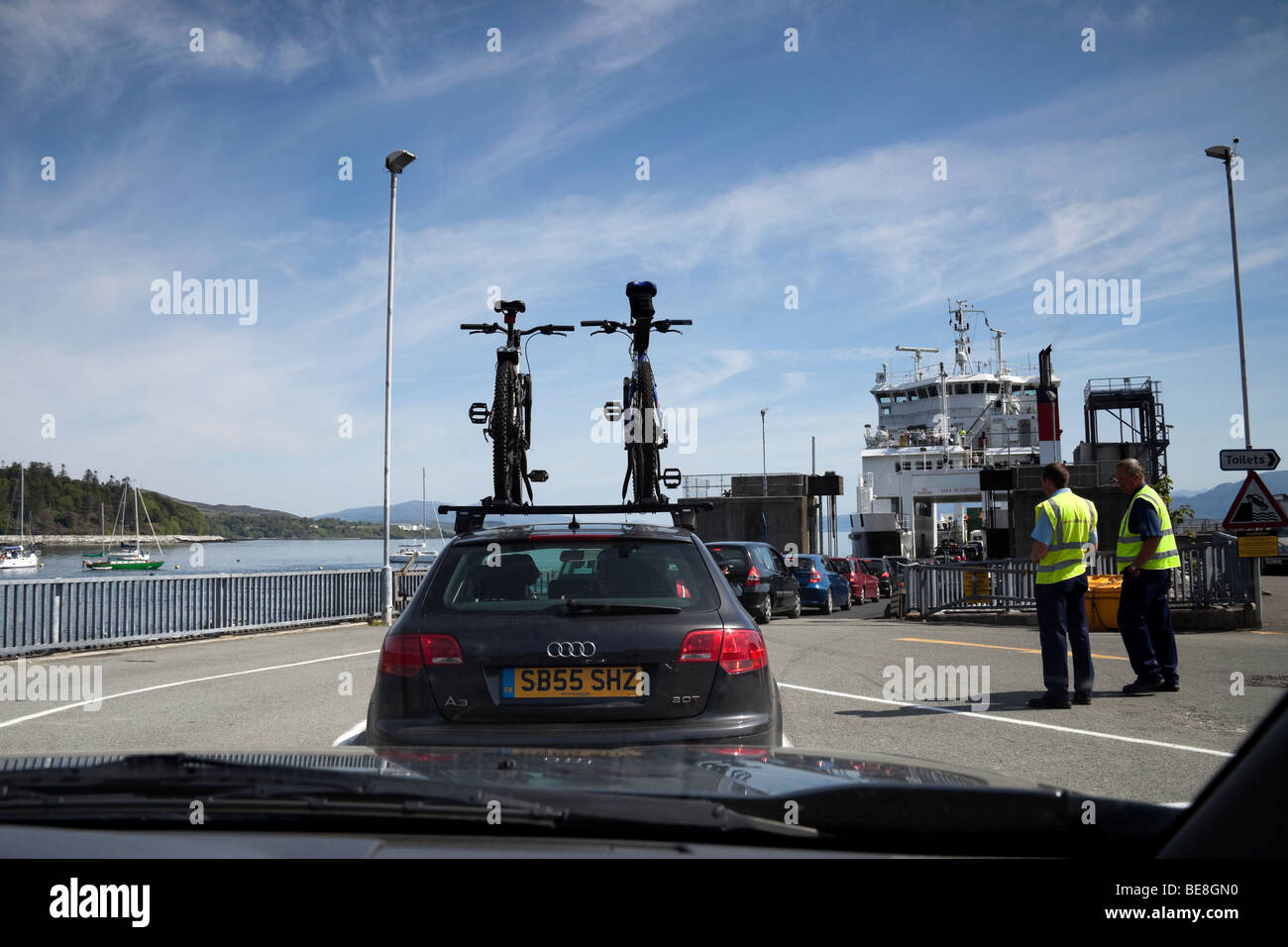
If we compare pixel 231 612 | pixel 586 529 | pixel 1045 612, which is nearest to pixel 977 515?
pixel 231 612

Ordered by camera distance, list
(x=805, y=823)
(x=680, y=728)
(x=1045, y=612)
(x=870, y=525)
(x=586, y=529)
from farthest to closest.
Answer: (x=870, y=525) → (x=1045, y=612) → (x=586, y=529) → (x=680, y=728) → (x=805, y=823)

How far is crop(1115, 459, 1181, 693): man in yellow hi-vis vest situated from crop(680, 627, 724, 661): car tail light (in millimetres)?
5669

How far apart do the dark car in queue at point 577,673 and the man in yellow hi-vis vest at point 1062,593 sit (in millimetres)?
4562

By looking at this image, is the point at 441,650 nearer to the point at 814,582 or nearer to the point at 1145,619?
the point at 1145,619

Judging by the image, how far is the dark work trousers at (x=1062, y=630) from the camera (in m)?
7.79

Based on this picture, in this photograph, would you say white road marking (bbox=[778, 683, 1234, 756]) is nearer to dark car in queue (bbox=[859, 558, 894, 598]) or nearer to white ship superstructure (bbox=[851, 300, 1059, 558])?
dark car in queue (bbox=[859, 558, 894, 598])

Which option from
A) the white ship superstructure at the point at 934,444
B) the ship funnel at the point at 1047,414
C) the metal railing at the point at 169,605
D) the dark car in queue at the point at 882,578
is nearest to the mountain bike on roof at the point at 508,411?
the metal railing at the point at 169,605

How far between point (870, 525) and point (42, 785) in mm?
51922

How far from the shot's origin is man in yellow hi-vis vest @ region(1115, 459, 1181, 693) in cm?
828

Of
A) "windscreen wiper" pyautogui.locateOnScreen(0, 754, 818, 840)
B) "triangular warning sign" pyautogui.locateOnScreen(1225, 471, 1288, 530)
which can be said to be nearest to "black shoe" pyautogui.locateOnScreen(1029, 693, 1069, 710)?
"windscreen wiper" pyautogui.locateOnScreen(0, 754, 818, 840)

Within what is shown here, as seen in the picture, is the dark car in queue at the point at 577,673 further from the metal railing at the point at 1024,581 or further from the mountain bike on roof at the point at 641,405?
the metal railing at the point at 1024,581

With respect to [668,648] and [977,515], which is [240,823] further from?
[977,515]

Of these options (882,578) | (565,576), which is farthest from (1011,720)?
(882,578)
